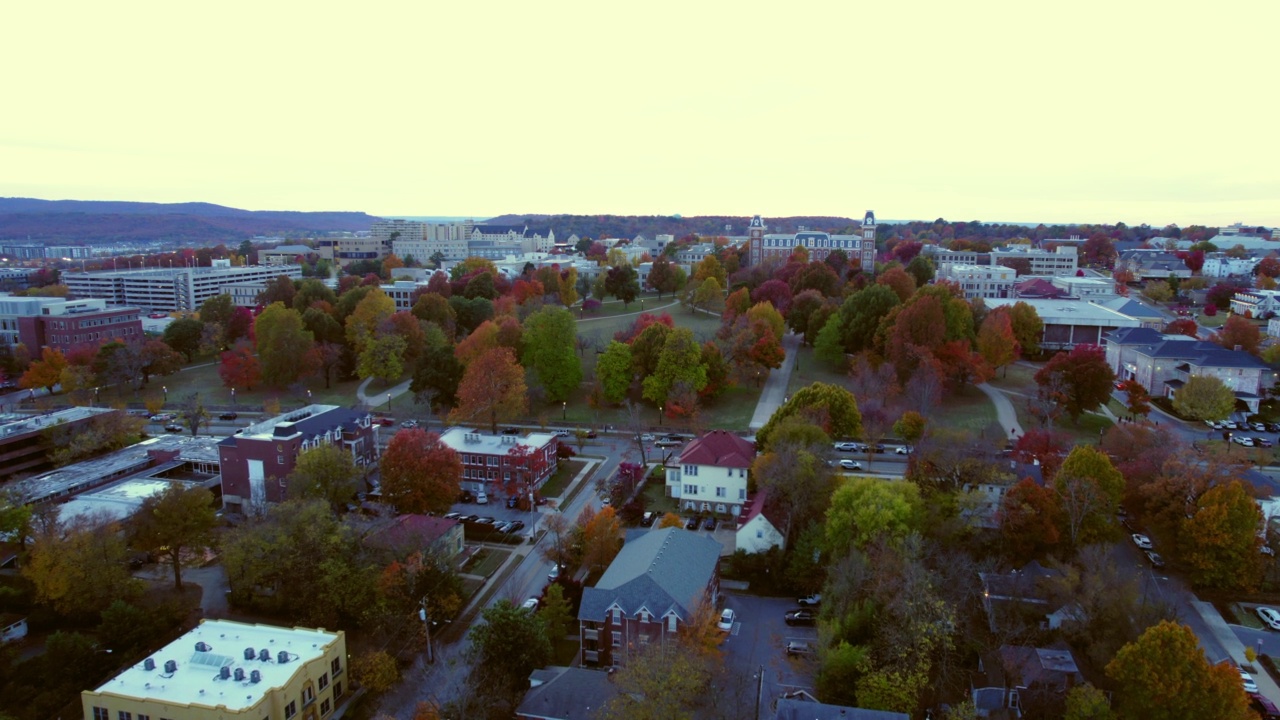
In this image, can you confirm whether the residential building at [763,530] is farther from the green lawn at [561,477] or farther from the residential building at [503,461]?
the residential building at [503,461]

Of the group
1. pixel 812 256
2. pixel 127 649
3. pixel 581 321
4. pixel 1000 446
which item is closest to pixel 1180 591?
pixel 1000 446

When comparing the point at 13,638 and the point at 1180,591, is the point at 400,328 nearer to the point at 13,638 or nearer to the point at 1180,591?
the point at 13,638

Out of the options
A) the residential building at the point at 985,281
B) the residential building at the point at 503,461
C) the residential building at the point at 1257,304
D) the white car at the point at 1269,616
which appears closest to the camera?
the white car at the point at 1269,616

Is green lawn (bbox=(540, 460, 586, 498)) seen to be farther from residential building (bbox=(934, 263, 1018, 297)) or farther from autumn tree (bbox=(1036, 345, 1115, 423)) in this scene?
residential building (bbox=(934, 263, 1018, 297))

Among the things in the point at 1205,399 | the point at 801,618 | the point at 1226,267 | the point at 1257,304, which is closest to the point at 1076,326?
the point at 1205,399

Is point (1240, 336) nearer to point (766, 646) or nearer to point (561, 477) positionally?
point (561, 477)

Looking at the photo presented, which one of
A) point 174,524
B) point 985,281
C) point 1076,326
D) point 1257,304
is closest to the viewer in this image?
point 174,524

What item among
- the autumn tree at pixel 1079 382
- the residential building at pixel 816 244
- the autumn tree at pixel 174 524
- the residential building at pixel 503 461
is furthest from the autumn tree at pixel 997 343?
the residential building at pixel 816 244
